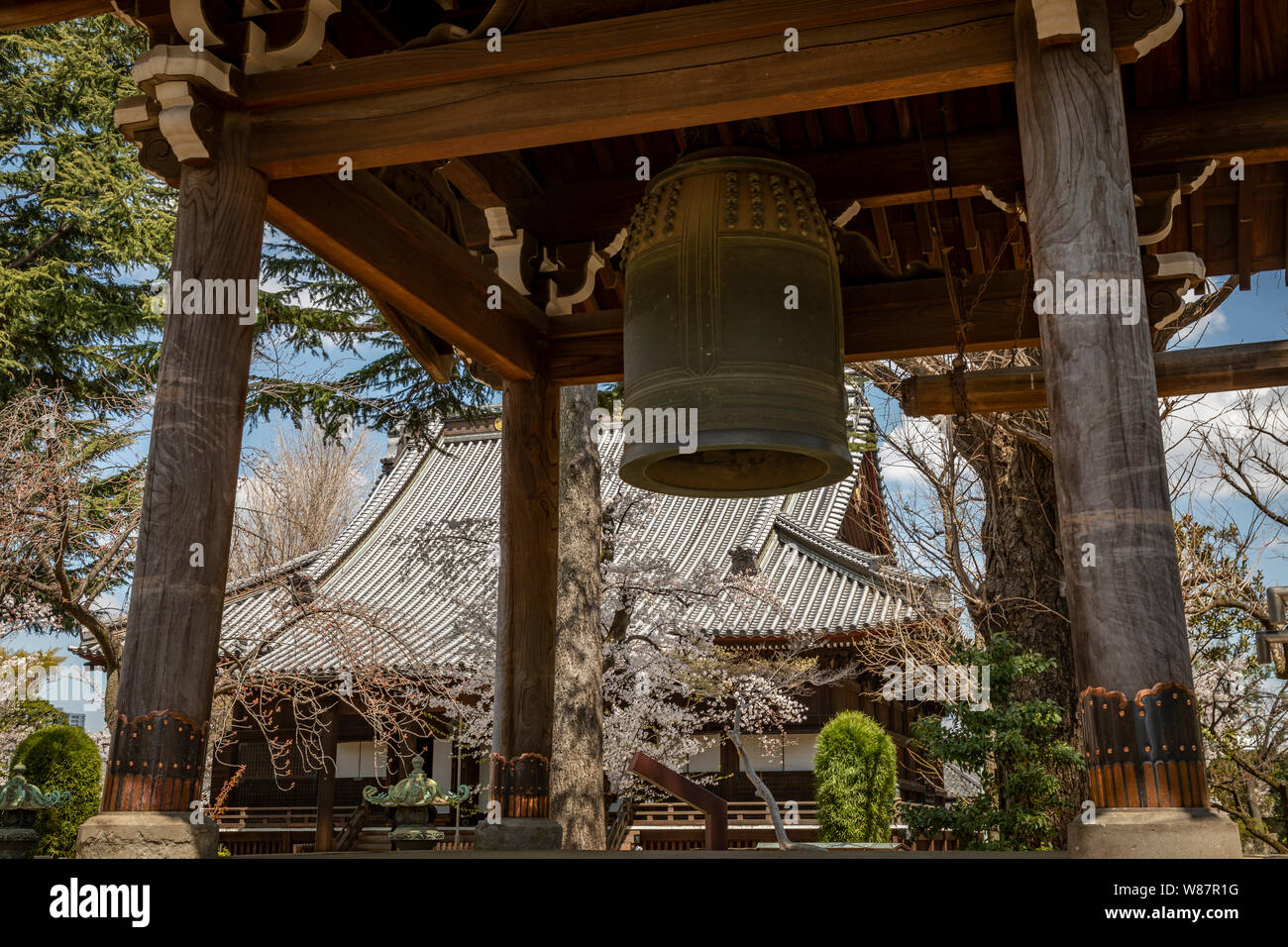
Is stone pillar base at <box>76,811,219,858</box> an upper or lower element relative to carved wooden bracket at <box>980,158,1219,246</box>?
lower

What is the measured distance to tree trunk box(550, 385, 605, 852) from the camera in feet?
31.6

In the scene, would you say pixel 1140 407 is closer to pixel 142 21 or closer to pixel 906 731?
pixel 142 21

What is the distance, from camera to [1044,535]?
9.20 meters

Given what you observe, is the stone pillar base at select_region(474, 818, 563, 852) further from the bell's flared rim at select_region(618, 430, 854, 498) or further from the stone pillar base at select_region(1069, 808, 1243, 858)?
the stone pillar base at select_region(1069, 808, 1243, 858)

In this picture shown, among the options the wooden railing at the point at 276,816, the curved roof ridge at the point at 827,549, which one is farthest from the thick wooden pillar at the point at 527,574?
the wooden railing at the point at 276,816

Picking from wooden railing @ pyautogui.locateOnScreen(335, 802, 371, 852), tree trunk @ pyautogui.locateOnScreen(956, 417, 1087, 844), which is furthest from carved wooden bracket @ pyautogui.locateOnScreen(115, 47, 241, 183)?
wooden railing @ pyautogui.locateOnScreen(335, 802, 371, 852)

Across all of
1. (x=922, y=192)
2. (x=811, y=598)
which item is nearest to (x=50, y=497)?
(x=922, y=192)

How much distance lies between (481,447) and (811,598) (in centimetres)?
856

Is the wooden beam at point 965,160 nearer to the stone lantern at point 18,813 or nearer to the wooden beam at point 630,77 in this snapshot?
the wooden beam at point 630,77

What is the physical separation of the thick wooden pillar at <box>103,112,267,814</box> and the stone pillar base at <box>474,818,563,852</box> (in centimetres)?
198

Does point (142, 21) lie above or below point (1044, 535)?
above

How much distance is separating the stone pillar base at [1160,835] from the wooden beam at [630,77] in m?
1.94

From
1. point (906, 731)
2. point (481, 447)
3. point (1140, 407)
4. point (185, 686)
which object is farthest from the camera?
point (481, 447)

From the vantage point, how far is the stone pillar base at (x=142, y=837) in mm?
2848
